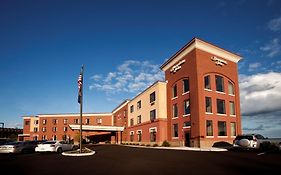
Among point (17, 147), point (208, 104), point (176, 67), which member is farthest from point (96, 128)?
point (17, 147)

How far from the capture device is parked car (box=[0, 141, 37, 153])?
26.2 meters

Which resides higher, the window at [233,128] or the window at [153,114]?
the window at [153,114]

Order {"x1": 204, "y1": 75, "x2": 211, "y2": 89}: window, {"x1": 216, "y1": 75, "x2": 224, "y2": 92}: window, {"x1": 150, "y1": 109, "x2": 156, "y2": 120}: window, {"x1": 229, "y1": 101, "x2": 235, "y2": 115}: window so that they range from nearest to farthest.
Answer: {"x1": 204, "y1": 75, "x2": 211, "y2": 89}: window → {"x1": 216, "y1": 75, "x2": 224, "y2": 92}: window → {"x1": 229, "y1": 101, "x2": 235, "y2": 115}: window → {"x1": 150, "y1": 109, "x2": 156, "y2": 120}: window

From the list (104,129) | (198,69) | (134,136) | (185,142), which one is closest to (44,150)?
(185,142)

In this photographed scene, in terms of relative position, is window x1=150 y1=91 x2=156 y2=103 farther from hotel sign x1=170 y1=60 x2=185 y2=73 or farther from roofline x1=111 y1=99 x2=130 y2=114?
roofline x1=111 y1=99 x2=130 y2=114

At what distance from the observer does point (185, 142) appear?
3662cm

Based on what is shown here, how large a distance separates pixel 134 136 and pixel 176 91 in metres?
19.9

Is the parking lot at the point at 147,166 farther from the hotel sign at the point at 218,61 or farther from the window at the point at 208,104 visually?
the hotel sign at the point at 218,61

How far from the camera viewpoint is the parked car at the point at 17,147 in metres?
26.2

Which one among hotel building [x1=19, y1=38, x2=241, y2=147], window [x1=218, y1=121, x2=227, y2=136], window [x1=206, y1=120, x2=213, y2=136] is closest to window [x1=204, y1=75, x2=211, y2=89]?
hotel building [x1=19, y1=38, x2=241, y2=147]

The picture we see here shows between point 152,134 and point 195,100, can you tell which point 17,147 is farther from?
point 152,134

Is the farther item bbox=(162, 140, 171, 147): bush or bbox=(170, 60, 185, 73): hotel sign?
bbox=(170, 60, 185, 73): hotel sign

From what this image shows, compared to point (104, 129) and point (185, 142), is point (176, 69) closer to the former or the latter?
point (185, 142)

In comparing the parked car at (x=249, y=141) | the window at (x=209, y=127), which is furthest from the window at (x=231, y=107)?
the parked car at (x=249, y=141)
